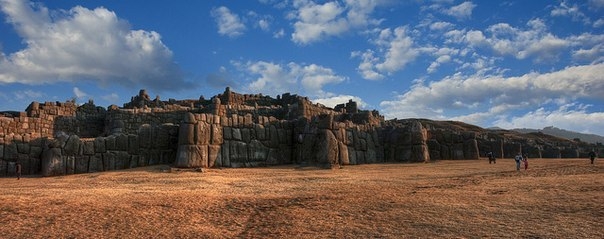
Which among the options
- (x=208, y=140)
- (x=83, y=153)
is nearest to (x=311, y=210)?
(x=208, y=140)

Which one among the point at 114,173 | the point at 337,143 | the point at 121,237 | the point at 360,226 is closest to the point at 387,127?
the point at 337,143

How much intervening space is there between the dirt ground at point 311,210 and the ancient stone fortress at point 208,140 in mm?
4763

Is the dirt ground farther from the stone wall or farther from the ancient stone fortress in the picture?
the ancient stone fortress

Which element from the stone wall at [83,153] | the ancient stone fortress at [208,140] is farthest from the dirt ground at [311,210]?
the ancient stone fortress at [208,140]

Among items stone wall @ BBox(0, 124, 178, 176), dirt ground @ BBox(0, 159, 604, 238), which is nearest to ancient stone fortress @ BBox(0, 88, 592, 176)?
stone wall @ BBox(0, 124, 178, 176)

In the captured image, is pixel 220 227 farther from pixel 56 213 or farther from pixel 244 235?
pixel 56 213

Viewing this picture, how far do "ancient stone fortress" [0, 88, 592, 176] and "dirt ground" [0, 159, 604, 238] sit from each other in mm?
4763

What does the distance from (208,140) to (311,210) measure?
13.1 meters

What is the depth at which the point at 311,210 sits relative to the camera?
1112 centimetres

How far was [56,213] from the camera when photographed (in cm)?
1054

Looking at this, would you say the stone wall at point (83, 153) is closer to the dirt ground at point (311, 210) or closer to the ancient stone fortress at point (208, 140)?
the ancient stone fortress at point (208, 140)

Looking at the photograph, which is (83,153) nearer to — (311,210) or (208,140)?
(208,140)

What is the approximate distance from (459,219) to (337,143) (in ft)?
53.0

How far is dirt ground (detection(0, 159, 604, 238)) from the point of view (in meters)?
8.97
